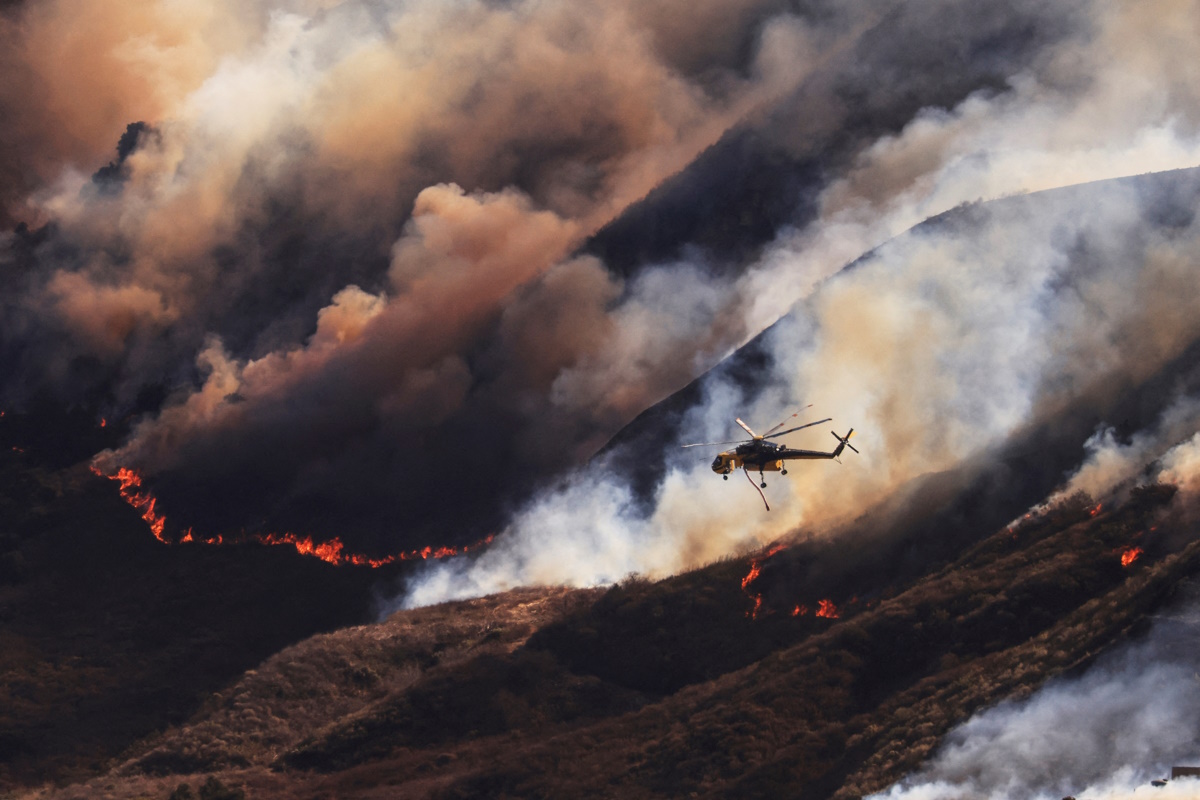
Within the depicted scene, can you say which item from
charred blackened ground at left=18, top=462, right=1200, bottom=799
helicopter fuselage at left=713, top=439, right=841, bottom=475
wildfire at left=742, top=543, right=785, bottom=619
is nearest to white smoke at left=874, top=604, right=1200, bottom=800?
charred blackened ground at left=18, top=462, right=1200, bottom=799

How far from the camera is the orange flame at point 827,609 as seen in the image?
148250mm

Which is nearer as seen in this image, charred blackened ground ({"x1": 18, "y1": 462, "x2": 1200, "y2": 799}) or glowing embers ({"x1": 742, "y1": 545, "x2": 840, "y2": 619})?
charred blackened ground ({"x1": 18, "y1": 462, "x2": 1200, "y2": 799})

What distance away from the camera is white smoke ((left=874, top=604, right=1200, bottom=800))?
85500 millimetres

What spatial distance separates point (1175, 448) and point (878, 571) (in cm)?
4012

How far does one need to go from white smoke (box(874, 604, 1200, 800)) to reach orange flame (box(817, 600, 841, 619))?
46.6 meters

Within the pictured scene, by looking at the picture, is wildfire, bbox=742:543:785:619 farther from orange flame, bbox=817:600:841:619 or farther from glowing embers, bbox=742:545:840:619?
orange flame, bbox=817:600:841:619

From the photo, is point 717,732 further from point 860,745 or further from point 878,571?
point 878,571

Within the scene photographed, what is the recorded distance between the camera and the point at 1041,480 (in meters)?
154

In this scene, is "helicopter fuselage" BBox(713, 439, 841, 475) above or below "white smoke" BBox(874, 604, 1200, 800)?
above

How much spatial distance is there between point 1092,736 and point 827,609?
59868 mm

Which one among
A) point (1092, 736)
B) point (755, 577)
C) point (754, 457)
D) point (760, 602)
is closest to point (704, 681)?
point (760, 602)

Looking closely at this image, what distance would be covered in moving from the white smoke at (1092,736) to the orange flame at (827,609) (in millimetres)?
46584

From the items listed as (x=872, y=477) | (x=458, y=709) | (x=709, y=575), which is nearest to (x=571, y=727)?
(x=458, y=709)

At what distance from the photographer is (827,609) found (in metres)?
150
